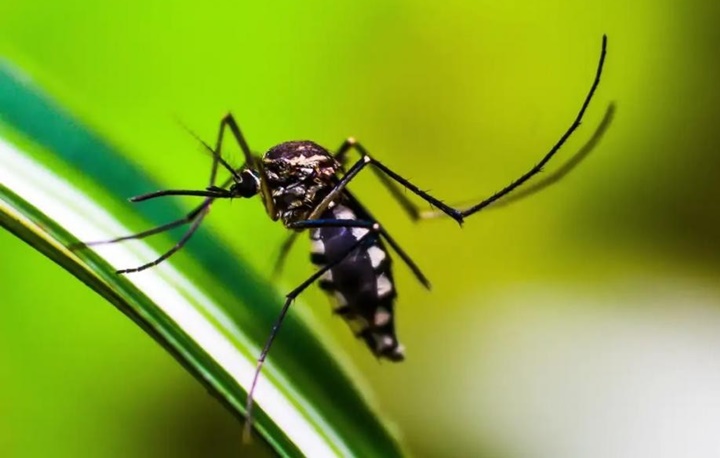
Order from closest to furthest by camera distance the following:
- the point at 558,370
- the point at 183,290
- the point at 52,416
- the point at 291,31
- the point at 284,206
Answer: the point at 183,290, the point at 284,206, the point at 52,416, the point at 558,370, the point at 291,31

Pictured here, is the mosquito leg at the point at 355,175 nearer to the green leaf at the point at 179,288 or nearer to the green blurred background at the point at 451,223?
the green leaf at the point at 179,288

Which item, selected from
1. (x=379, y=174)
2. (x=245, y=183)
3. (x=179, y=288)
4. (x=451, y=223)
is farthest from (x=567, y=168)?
(x=451, y=223)

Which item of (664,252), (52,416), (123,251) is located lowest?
(664,252)

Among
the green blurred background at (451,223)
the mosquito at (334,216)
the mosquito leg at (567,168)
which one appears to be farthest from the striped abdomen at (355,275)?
the green blurred background at (451,223)

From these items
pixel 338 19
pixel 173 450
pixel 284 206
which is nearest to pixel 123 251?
pixel 284 206

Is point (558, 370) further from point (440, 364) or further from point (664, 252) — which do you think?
point (664, 252)

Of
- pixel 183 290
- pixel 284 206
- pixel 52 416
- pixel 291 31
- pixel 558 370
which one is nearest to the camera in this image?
pixel 183 290

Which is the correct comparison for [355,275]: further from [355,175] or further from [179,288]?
[179,288]

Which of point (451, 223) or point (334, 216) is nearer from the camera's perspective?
point (334, 216)
